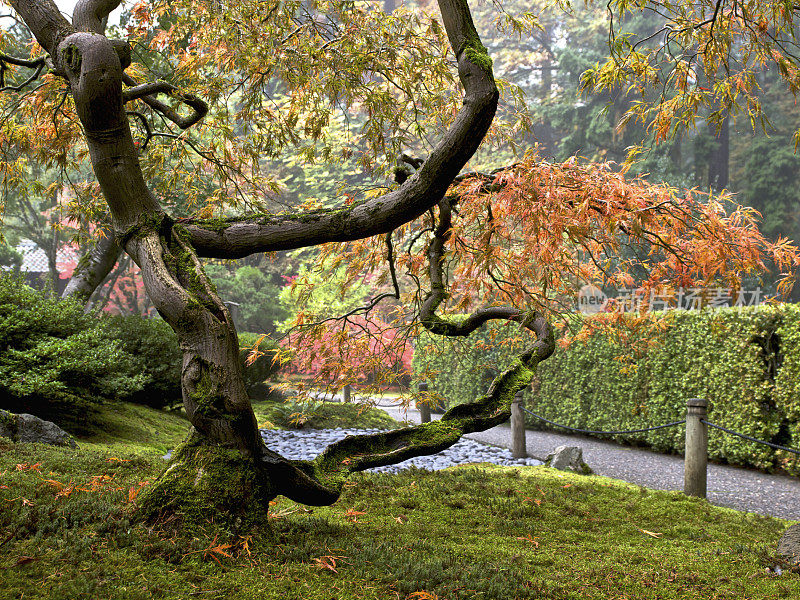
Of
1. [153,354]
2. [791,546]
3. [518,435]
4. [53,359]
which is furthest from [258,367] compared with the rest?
[791,546]

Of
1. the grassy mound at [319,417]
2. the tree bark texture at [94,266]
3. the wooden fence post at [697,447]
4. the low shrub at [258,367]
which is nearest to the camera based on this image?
the wooden fence post at [697,447]

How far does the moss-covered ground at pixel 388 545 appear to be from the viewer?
82.0 inches

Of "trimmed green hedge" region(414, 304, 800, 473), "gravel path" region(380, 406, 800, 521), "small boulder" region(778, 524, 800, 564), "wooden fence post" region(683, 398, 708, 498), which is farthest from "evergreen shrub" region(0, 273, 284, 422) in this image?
"small boulder" region(778, 524, 800, 564)

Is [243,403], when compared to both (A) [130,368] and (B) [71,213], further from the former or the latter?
(A) [130,368]

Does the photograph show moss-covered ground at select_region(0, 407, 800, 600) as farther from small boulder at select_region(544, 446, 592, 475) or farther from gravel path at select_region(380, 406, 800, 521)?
small boulder at select_region(544, 446, 592, 475)

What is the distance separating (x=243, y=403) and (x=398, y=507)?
1852 millimetres

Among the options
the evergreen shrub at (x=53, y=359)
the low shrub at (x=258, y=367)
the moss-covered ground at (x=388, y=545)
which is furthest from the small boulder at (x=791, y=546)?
the low shrub at (x=258, y=367)

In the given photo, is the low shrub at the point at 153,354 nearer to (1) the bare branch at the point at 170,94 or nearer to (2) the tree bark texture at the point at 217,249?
(1) the bare branch at the point at 170,94

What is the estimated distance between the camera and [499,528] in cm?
362

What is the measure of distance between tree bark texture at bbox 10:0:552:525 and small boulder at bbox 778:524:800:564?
180 centimetres

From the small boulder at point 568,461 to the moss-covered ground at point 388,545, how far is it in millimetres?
2043

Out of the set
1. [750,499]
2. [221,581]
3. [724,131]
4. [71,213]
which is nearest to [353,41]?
[71,213]

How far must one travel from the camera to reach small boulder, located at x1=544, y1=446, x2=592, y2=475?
22.9ft

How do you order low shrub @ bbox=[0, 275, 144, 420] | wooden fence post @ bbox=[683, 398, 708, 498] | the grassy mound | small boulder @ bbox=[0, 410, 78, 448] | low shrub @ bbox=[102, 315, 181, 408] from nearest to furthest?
small boulder @ bbox=[0, 410, 78, 448] < wooden fence post @ bbox=[683, 398, 708, 498] < low shrub @ bbox=[0, 275, 144, 420] < low shrub @ bbox=[102, 315, 181, 408] < the grassy mound
